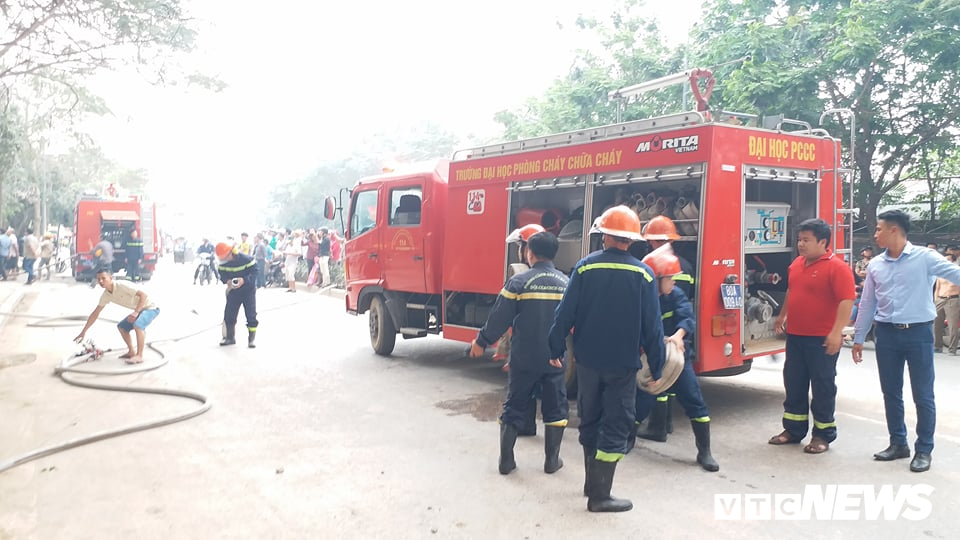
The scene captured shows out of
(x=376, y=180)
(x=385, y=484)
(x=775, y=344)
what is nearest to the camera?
(x=385, y=484)

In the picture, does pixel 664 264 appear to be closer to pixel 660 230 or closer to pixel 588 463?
pixel 660 230

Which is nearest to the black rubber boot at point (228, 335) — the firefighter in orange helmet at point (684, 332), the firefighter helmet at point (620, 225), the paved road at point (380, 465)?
the paved road at point (380, 465)

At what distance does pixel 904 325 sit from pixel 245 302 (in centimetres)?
798

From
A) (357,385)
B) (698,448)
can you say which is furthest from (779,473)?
(357,385)

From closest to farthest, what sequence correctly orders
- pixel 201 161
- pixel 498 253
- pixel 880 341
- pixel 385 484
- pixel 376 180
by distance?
pixel 385 484 → pixel 880 341 → pixel 498 253 → pixel 376 180 → pixel 201 161

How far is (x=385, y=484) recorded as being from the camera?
176 inches

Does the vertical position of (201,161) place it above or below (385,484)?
above

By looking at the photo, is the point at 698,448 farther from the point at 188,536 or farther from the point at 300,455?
the point at 188,536

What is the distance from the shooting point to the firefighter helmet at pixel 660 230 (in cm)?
535

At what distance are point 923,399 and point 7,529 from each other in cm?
551

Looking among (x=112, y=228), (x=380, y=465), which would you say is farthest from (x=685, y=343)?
(x=112, y=228)

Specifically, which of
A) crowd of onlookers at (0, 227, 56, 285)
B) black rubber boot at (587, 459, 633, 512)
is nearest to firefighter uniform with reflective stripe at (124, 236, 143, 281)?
crowd of onlookers at (0, 227, 56, 285)

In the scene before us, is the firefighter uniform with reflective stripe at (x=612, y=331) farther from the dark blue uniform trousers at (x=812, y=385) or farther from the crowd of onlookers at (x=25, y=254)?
the crowd of onlookers at (x=25, y=254)

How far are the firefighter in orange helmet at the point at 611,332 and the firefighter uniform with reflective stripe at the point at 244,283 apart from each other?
6.77 meters
